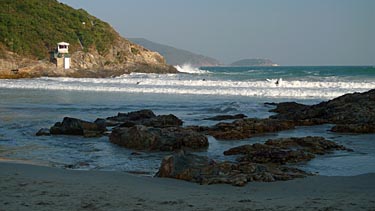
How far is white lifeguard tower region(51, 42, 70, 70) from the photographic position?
222ft

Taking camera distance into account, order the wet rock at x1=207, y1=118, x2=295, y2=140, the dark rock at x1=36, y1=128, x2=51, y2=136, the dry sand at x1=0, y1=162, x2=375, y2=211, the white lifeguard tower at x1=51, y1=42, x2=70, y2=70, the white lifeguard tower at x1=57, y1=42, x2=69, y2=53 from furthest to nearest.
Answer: the white lifeguard tower at x1=57, y1=42, x2=69, y2=53 → the white lifeguard tower at x1=51, y1=42, x2=70, y2=70 → the dark rock at x1=36, y1=128, x2=51, y2=136 → the wet rock at x1=207, y1=118, x2=295, y2=140 → the dry sand at x1=0, y1=162, x2=375, y2=211

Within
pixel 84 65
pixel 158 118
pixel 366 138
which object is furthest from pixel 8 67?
pixel 366 138

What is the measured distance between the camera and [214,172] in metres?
6.62

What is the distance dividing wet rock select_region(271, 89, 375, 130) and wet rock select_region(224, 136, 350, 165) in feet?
8.64

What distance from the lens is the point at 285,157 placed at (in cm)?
823

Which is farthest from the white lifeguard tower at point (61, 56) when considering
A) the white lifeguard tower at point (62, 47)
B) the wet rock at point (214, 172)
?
the wet rock at point (214, 172)

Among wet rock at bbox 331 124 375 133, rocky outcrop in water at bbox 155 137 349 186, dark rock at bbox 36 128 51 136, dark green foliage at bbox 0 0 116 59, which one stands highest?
dark green foliage at bbox 0 0 116 59

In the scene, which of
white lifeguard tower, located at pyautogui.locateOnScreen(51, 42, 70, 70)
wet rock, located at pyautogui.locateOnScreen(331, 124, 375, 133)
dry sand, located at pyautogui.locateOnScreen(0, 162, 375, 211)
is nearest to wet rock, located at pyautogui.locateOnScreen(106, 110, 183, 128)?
wet rock, located at pyautogui.locateOnScreen(331, 124, 375, 133)

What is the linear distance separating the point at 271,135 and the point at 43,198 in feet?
24.5

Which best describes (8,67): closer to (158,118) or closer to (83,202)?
(158,118)

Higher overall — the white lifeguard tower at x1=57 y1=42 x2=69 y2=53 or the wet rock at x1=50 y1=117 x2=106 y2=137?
the white lifeguard tower at x1=57 y1=42 x2=69 y2=53

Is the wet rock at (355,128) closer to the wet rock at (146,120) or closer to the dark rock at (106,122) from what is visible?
the wet rock at (146,120)

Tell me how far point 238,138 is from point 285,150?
2.70 metres

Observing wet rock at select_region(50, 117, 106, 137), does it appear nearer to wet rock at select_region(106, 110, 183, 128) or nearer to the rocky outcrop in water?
wet rock at select_region(106, 110, 183, 128)
